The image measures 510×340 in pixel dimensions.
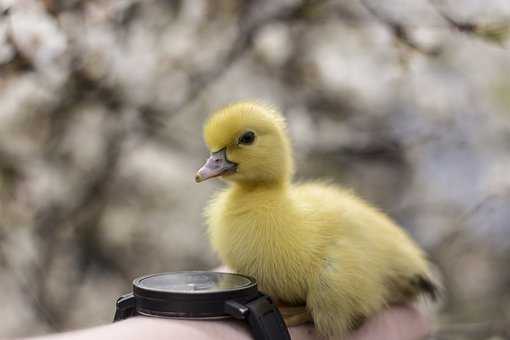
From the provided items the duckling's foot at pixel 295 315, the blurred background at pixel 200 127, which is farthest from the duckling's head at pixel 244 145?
the blurred background at pixel 200 127

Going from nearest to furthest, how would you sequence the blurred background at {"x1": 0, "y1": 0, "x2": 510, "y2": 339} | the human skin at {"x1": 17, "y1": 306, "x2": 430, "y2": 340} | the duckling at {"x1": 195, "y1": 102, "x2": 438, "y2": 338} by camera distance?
the human skin at {"x1": 17, "y1": 306, "x2": 430, "y2": 340} → the duckling at {"x1": 195, "y1": 102, "x2": 438, "y2": 338} → the blurred background at {"x1": 0, "y1": 0, "x2": 510, "y2": 339}

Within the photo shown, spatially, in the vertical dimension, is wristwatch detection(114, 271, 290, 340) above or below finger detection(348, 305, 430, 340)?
above

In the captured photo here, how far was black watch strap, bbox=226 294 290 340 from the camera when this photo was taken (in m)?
0.57

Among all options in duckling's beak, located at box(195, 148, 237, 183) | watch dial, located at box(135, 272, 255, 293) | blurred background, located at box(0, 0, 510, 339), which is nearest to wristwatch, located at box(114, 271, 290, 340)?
watch dial, located at box(135, 272, 255, 293)

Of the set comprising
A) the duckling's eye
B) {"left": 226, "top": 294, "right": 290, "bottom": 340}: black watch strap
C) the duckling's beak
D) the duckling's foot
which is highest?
the duckling's eye

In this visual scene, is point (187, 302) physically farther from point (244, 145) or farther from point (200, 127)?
point (200, 127)

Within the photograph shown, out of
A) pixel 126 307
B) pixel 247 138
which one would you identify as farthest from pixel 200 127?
pixel 126 307

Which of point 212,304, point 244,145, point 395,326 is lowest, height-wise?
point 395,326

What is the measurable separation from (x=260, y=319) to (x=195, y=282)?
3.0 inches

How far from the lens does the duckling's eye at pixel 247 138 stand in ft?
2.29

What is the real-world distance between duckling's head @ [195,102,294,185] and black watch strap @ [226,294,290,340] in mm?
152

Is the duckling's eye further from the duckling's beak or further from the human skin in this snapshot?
the human skin

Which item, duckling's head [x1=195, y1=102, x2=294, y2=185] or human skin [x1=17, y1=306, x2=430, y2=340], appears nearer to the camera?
human skin [x1=17, y1=306, x2=430, y2=340]

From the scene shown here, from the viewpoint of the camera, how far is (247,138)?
0.70 meters
